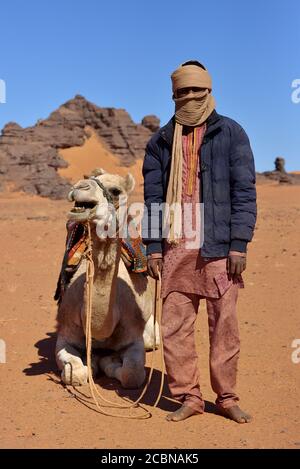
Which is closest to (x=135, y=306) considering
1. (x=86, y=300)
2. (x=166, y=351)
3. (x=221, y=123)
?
(x=86, y=300)

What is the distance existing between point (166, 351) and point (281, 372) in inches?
62.1

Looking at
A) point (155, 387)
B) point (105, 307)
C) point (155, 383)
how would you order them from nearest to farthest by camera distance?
point (105, 307)
point (155, 387)
point (155, 383)

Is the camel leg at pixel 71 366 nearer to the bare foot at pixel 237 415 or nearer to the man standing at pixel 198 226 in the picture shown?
the man standing at pixel 198 226

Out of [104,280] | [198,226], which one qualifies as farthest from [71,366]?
[198,226]

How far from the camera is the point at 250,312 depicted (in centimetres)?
745

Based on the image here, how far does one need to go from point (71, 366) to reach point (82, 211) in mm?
1460

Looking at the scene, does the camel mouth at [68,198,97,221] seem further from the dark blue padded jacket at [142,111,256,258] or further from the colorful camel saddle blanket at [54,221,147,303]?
the colorful camel saddle blanket at [54,221,147,303]

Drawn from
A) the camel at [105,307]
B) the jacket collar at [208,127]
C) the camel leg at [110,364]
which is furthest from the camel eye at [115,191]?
the camel leg at [110,364]

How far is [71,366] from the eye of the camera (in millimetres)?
5113

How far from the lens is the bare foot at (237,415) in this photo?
4.22 meters

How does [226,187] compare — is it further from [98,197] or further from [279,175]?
[279,175]

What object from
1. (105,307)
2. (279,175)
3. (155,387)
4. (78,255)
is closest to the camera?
(105,307)
